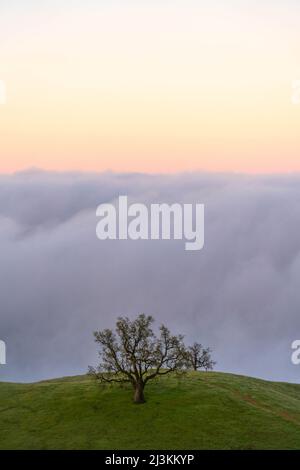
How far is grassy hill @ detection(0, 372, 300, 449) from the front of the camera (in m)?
76.2

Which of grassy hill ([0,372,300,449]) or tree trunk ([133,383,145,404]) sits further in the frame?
tree trunk ([133,383,145,404])

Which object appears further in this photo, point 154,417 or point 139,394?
point 139,394

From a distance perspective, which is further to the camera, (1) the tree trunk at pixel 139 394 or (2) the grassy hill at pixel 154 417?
(1) the tree trunk at pixel 139 394

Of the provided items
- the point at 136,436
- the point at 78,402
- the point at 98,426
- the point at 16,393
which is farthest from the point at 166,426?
the point at 16,393

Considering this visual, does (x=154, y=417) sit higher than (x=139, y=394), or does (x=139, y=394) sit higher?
(x=139, y=394)

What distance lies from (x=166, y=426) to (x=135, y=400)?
981 centimetres

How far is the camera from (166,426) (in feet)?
262

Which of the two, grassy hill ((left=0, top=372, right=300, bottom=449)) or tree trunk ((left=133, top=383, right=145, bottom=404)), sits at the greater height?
tree trunk ((left=133, top=383, right=145, bottom=404))

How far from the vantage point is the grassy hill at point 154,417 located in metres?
76.2

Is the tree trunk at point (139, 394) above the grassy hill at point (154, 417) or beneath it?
above

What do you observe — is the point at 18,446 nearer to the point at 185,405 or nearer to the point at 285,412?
the point at 185,405

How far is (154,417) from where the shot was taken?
272ft
